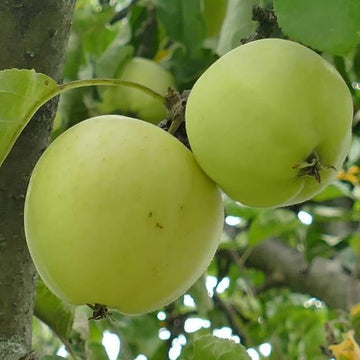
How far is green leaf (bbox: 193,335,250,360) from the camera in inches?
34.6

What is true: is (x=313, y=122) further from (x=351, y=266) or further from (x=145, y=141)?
(x=351, y=266)

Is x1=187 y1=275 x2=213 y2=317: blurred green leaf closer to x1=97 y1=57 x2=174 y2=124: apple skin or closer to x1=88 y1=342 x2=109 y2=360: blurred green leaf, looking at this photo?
x1=88 y1=342 x2=109 y2=360: blurred green leaf

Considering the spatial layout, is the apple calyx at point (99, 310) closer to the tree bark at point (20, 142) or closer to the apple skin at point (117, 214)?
the apple skin at point (117, 214)

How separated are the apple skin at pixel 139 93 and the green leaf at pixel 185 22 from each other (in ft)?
0.28

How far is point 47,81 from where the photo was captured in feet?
2.56

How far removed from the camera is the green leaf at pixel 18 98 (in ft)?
2.50

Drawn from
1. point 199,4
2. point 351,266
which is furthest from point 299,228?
point 199,4

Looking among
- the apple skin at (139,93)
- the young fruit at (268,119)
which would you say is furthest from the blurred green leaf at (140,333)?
the young fruit at (268,119)

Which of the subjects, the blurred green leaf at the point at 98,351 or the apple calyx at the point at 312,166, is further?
the blurred green leaf at the point at 98,351

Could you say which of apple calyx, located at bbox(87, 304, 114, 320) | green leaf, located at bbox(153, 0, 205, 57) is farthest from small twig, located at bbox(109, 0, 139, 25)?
apple calyx, located at bbox(87, 304, 114, 320)

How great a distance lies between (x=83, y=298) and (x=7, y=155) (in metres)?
0.21

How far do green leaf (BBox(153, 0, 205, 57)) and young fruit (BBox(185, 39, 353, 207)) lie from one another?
0.70 metres

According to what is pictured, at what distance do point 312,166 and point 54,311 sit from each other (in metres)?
0.49

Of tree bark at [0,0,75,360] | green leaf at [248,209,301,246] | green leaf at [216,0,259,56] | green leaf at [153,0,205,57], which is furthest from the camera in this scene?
green leaf at [248,209,301,246]
